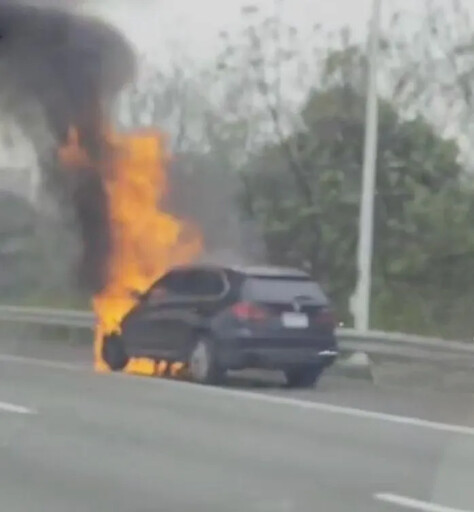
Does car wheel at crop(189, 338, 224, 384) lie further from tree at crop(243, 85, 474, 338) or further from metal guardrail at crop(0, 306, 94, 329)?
tree at crop(243, 85, 474, 338)

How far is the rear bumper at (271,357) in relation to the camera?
1808 cm

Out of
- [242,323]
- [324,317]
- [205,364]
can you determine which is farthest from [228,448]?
[324,317]

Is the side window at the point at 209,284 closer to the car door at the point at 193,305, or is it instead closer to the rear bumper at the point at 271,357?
the car door at the point at 193,305

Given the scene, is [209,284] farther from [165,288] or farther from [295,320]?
[295,320]

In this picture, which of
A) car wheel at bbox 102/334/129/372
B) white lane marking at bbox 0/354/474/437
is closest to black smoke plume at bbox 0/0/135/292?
car wheel at bbox 102/334/129/372

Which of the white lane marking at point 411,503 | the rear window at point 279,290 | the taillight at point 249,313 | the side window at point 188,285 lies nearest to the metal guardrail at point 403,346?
the rear window at point 279,290

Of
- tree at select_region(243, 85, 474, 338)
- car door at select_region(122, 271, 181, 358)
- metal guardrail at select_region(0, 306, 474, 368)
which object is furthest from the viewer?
tree at select_region(243, 85, 474, 338)

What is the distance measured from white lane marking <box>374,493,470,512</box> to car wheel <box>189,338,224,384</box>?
332 inches

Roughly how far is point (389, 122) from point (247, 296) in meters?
9.68

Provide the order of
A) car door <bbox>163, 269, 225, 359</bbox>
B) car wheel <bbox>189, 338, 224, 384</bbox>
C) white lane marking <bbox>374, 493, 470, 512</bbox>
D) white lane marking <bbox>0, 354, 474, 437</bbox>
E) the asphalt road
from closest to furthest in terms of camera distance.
→ white lane marking <bbox>374, 493, 470, 512</bbox> < the asphalt road < white lane marking <bbox>0, 354, 474, 437</bbox> < car wheel <bbox>189, 338, 224, 384</bbox> < car door <bbox>163, 269, 225, 359</bbox>

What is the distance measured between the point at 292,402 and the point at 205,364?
2.29 meters

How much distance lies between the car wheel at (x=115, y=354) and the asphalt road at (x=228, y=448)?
1887 millimetres

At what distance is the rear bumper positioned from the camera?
18078mm

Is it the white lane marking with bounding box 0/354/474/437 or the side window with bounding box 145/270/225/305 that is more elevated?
the side window with bounding box 145/270/225/305
